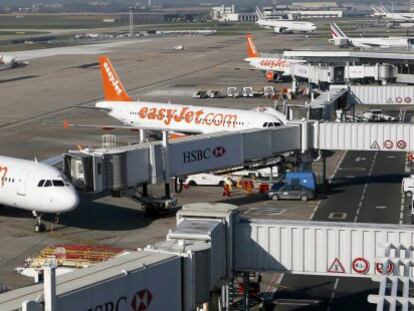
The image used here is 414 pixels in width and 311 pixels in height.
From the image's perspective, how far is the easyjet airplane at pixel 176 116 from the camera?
7906 cm

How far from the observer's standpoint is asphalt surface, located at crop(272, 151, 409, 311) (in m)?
42.5

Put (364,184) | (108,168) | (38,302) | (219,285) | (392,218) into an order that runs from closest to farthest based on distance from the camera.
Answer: (38,302) < (219,285) < (108,168) < (392,218) < (364,184)

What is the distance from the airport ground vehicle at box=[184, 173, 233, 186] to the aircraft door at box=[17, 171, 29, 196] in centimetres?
1741

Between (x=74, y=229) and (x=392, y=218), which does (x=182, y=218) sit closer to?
(x=74, y=229)

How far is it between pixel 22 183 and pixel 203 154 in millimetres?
12141

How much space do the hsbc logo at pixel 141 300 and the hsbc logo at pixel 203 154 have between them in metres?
31.9

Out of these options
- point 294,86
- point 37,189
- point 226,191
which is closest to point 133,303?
point 37,189

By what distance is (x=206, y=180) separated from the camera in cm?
7019

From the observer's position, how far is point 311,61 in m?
142

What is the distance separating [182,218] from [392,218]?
2796cm

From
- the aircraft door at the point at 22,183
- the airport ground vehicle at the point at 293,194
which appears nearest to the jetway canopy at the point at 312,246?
the aircraft door at the point at 22,183

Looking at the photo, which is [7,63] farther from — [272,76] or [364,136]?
[364,136]

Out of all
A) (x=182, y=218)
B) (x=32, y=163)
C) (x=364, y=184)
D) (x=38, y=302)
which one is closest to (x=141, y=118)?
(x=364, y=184)

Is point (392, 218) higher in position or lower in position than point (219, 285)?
lower
